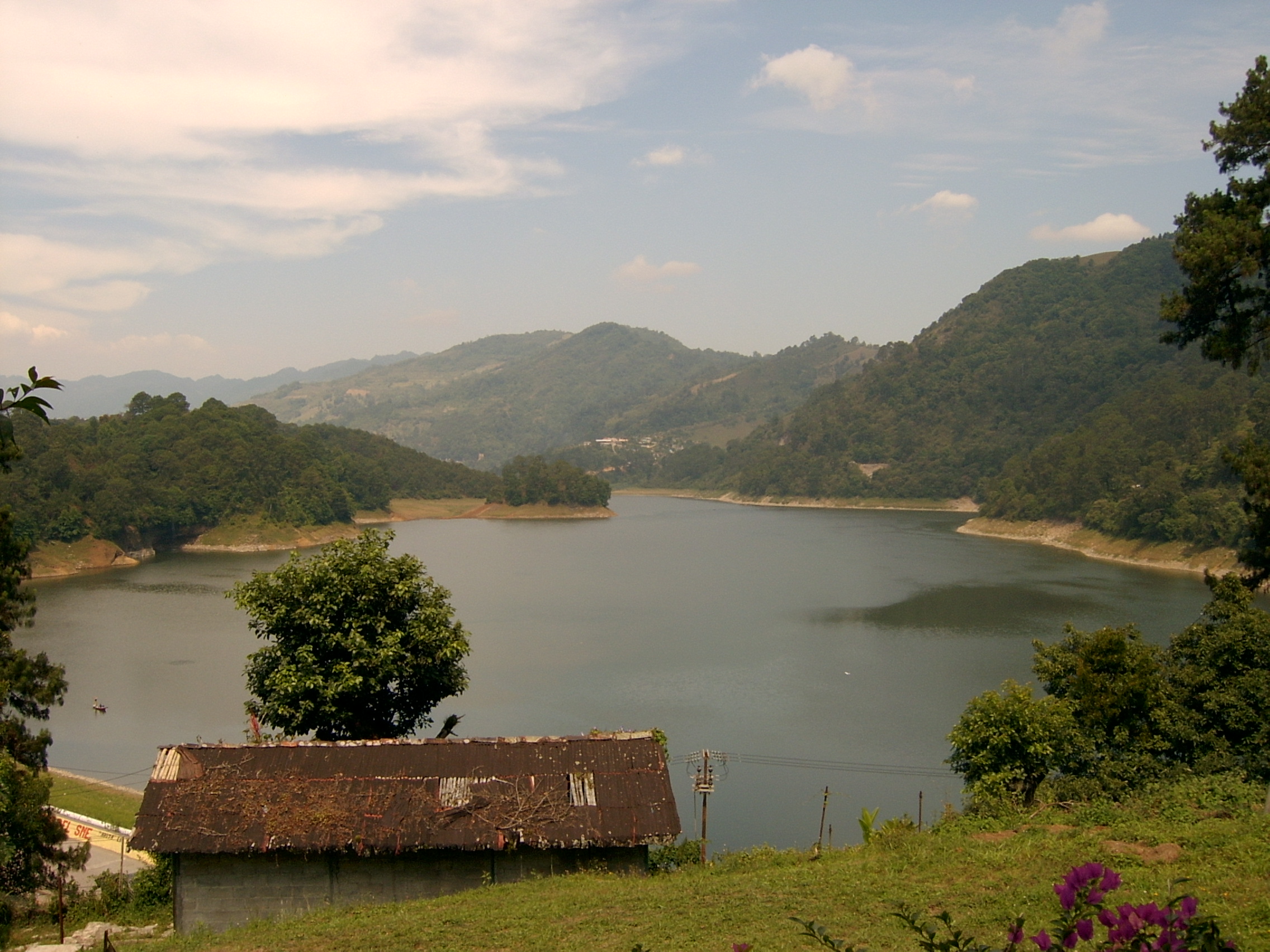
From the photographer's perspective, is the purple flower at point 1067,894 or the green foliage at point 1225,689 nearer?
the purple flower at point 1067,894

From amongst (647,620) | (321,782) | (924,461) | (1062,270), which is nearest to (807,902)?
(321,782)

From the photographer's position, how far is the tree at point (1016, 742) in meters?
14.2

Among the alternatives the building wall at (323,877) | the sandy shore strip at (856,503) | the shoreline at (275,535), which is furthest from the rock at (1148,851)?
the sandy shore strip at (856,503)

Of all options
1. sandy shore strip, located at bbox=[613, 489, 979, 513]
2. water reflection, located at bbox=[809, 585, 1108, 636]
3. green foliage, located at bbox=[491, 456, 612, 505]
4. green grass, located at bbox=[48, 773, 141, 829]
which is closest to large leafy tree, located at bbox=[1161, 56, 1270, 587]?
green grass, located at bbox=[48, 773, 141, 829]

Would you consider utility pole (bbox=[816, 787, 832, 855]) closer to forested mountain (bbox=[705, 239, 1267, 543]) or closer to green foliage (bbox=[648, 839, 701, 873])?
green foliage (bbox=[648, 839, 701, 873])

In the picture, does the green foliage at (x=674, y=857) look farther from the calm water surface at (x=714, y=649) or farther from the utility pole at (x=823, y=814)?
the calm water surface at (x=714, y=649)

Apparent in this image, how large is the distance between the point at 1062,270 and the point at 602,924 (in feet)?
528

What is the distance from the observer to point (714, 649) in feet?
116

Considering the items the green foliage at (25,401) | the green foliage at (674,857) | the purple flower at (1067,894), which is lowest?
the green foliage at (674,857)

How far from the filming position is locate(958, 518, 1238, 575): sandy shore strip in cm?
5331

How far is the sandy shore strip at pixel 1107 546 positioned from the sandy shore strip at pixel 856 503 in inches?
791

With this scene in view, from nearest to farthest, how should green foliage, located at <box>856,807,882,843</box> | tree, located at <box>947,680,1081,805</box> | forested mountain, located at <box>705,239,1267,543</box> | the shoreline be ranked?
tree, located at <box>947,680,1081,805</box> < green foliage, located at <box>856,807,882,843</box> < the shoreline < forested mountain, located at <box>705,239,1267,543</box>

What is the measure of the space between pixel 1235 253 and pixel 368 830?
12310 millimetres

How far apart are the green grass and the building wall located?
29.0ft
